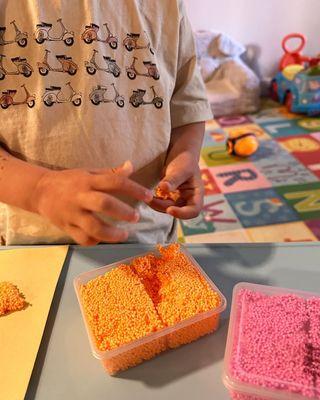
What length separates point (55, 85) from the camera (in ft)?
1.62

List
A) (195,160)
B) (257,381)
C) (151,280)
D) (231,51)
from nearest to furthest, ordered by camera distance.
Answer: (257,381)
(151,280)
(195,160)
(231,51)

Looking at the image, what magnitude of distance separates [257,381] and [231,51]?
2.25 metres

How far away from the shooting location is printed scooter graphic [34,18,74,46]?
475 millimetres

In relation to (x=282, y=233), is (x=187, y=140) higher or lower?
higher

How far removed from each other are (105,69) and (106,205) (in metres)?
0.22

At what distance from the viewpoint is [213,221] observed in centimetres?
143

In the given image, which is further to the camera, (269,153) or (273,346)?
(269,153)

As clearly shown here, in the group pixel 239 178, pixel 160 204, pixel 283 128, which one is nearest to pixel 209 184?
pixel 239 178

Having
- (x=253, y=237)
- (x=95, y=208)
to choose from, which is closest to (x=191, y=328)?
(x=95, y=208)

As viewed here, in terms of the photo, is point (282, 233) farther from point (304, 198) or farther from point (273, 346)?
point (273, 346)

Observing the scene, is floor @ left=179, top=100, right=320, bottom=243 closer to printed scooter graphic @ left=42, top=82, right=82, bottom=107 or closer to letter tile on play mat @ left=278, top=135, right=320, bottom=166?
letter tile on play mat @ left=278, top=135, right=320, bottom=166

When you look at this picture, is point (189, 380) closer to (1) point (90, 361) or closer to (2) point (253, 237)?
(1) point (90, 361)

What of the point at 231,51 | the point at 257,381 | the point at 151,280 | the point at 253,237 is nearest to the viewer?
the point at 257,381

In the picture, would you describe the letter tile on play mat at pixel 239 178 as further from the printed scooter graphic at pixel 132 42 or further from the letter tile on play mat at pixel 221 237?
the printed scooter graphic at pixel 132 42
